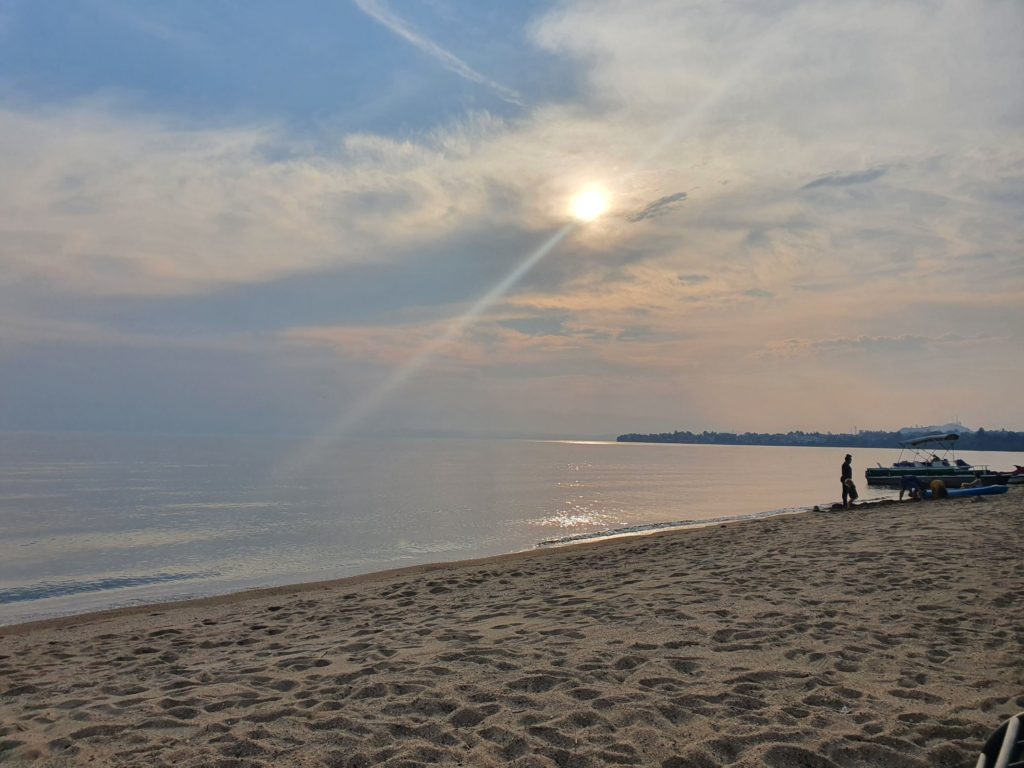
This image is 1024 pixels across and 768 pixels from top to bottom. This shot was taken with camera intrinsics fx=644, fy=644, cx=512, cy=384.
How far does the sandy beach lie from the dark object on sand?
4.85ft

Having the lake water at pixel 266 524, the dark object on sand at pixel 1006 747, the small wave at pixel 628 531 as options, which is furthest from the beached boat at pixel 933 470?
the dark object on sand at pixel 1006 747

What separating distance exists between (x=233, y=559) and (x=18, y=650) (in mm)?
12578

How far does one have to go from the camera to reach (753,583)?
9492 millimetres

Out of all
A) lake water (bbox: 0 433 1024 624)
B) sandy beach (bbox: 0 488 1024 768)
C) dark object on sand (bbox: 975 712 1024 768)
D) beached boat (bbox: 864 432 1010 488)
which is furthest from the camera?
beached boat (bbox: 864 432 1010 488)

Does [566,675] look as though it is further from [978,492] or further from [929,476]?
[929,476]

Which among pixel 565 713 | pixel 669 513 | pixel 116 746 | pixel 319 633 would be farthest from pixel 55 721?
pixel 669 513

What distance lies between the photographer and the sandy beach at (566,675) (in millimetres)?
4293

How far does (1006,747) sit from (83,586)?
1983 centimetres

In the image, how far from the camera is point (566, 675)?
5.56 m

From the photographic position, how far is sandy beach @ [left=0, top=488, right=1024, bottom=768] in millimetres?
4293

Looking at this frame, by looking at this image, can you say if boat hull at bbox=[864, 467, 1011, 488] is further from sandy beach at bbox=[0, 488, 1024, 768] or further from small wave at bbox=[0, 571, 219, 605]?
small wave at bbox=[0, 571, 219, 605]

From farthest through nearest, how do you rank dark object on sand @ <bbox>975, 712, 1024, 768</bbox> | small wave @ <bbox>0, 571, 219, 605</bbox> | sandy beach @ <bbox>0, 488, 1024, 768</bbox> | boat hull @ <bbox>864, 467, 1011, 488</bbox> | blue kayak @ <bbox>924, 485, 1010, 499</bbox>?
1. boat hull @ <bbox>864, 467, 1011, 488</bbox>
2. blue kayak @ <bbox>924, 485, 1010, 499</bbox>
3. small wave @ <bbox>0, 571, 219, 605</bbox>
4. sandy beach @ <bbox>0, 488, 1024, 768</bbox>
5. dark object on sand @ <bbox>975, 712, 1024, 768</bbox>

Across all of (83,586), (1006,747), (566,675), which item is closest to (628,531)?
(83,586)

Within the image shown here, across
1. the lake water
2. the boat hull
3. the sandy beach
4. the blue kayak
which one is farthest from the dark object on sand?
the boat hull
